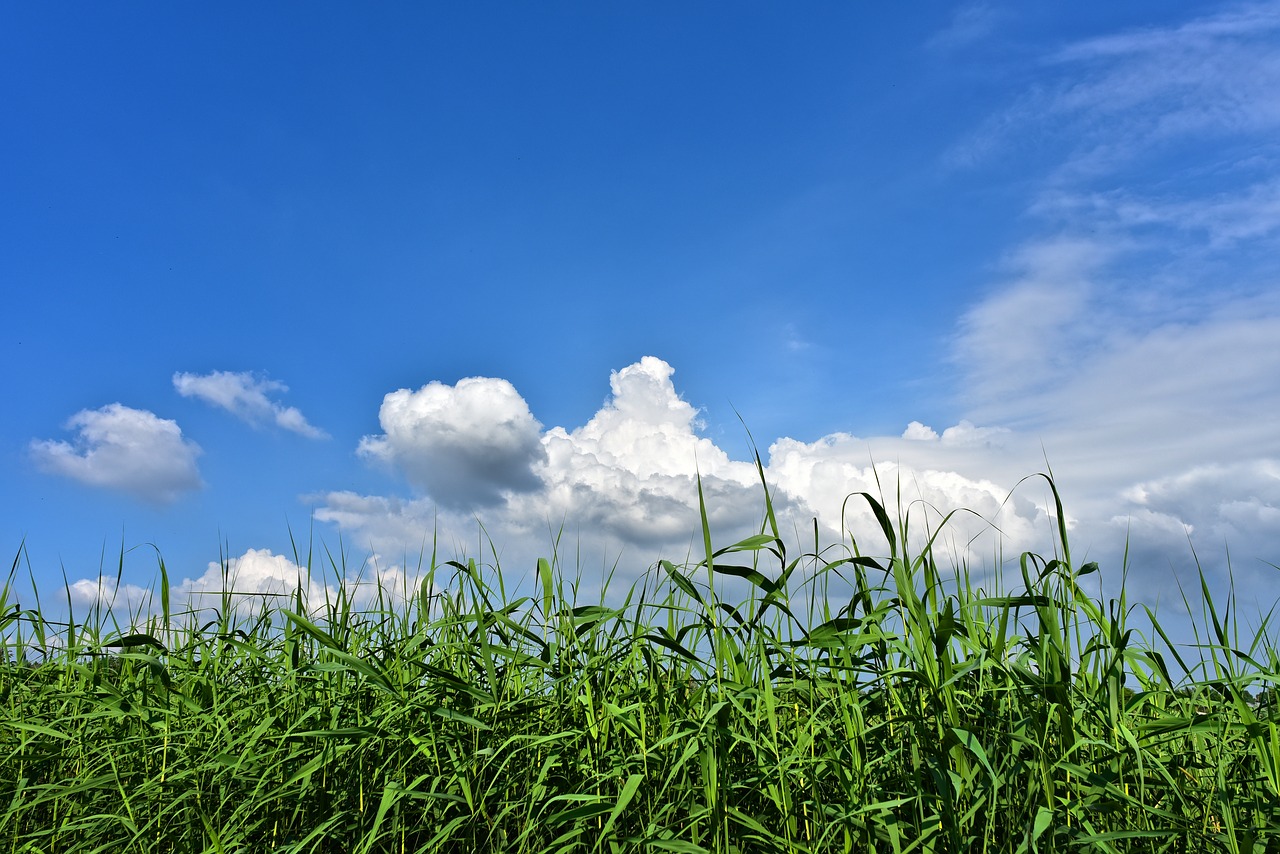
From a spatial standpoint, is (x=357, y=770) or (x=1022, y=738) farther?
(x=357, y=770)

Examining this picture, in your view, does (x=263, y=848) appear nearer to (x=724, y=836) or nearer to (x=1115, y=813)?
(x=724, y=836)

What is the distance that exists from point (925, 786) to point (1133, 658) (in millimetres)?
850

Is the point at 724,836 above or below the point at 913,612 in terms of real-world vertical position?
below

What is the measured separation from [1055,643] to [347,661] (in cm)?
210

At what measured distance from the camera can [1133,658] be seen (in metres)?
2.83

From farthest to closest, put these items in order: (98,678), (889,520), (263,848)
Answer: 1. (98,678)
2. (263,848)
3. (889,520)

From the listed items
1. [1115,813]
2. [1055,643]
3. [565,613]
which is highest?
[565,613]

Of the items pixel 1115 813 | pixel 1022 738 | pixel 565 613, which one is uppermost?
pixel 565 613

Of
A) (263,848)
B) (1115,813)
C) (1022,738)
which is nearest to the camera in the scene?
(1022,738)

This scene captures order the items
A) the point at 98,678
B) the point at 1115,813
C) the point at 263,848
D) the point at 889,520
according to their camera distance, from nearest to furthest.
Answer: the point at 1115,813 < the point at 889,520 < the point at 263,848 < the point at 98,678

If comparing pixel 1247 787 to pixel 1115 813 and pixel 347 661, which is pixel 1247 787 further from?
pixel 347 661

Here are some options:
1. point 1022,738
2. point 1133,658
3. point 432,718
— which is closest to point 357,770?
point 432,718

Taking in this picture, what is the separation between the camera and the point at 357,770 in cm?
294

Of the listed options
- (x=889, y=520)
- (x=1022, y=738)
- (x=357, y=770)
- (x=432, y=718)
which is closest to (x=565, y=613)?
(x=432, y=718)
